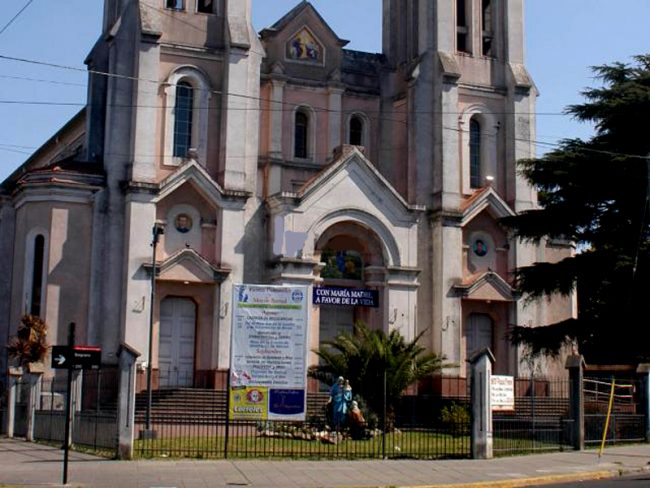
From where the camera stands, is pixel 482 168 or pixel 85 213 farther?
pixel 482 168

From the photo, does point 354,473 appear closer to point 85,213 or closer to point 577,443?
point 577,443

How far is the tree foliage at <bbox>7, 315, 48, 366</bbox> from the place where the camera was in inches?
1463

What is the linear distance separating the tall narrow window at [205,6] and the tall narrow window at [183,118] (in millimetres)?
3531

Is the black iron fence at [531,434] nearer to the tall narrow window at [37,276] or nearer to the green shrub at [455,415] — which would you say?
the green shrub at [455,415]

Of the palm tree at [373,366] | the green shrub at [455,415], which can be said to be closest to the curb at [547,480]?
the green shrub at [455,415]

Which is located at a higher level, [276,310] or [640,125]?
[640,125]

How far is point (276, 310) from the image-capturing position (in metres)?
23.9

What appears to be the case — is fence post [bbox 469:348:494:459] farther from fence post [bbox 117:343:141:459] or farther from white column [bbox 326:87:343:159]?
white column [bbox 326:87:343:159]

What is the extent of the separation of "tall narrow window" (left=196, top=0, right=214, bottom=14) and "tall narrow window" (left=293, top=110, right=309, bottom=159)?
5602 millimetres

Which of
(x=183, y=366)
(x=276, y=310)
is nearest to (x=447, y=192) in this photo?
(x=183, y=366)

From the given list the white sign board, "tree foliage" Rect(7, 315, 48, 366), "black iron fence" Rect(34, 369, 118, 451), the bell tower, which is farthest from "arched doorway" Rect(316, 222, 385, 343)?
the white sign board

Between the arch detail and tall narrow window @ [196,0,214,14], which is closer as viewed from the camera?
the arch detail

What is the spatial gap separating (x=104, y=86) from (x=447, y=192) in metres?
14.6

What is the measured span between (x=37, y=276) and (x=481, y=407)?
2014cm
